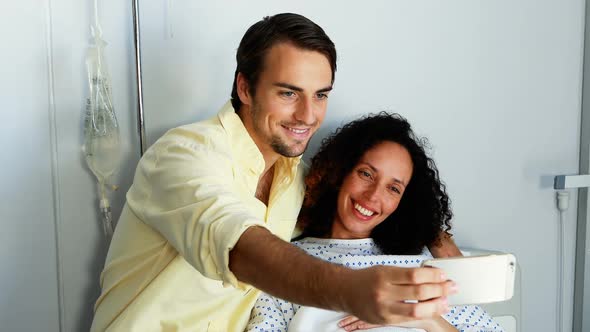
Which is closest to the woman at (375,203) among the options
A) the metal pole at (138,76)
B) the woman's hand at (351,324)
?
the woman's hand at (351,324)

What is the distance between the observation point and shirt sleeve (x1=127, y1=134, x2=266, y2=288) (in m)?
0.96

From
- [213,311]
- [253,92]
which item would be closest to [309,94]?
[253,92]

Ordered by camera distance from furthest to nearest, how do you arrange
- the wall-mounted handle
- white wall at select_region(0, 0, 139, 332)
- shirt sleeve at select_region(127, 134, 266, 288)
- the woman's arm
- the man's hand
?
the wall-mounted handle
the woman's arm
white wall at select_region(0, 0, 139, 332)
shirt sleeve at select_region(127, 134, 266, 288)
the man's hand

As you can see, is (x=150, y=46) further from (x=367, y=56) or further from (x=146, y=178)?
(x=367, y=56)

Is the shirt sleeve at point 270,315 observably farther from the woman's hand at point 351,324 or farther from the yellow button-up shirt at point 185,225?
the woman's hand at point 351,324

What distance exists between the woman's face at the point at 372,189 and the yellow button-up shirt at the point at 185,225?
0.51 ft

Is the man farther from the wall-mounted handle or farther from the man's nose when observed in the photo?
the wall-mounted handle

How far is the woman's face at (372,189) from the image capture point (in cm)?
170

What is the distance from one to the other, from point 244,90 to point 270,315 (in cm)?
55

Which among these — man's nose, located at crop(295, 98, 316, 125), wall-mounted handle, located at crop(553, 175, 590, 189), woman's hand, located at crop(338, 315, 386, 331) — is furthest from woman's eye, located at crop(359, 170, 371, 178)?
wall-mounted handle, located at crop(553, 175, 590, 189)

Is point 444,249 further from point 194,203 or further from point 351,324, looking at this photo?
point 194,203

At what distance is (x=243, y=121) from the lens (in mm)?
1603

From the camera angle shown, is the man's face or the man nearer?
the man

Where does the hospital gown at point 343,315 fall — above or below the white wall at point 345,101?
below
